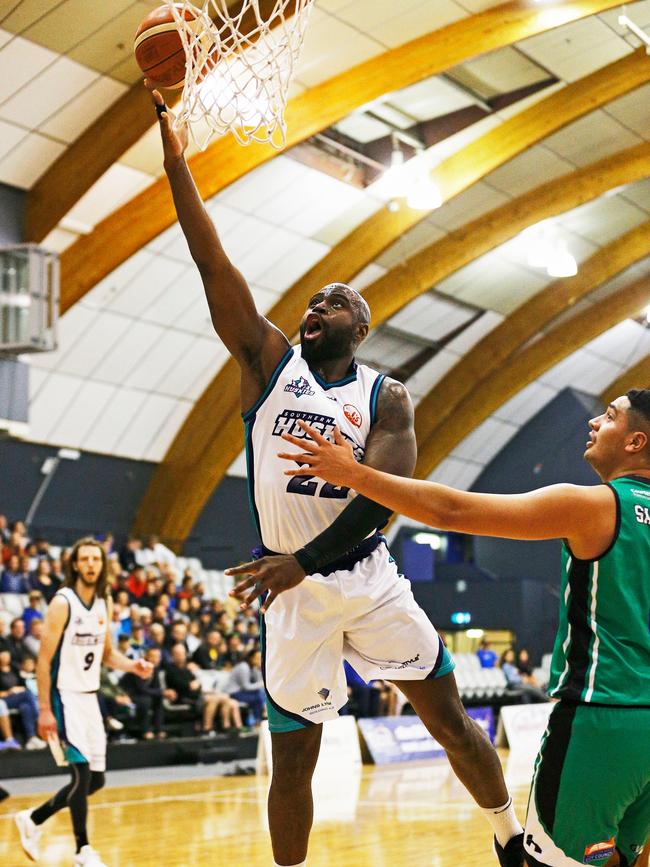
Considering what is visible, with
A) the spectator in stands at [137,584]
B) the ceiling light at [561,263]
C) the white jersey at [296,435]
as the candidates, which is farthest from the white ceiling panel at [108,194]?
the white jersey at [296,435]

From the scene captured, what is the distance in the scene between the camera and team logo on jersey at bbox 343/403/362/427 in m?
4.36

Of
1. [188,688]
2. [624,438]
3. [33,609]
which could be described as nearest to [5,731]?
[33,609]

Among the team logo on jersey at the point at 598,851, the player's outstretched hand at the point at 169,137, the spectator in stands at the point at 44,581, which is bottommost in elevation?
the team logo on jersey at the point at 598,851

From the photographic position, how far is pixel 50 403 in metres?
20.6

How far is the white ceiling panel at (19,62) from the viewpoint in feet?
45.1

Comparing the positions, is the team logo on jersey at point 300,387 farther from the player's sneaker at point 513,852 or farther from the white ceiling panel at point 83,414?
the white ceiling panel at point 83,414

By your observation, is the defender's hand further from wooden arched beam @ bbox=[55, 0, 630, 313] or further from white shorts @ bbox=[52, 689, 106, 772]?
wooden arched beam @ bbox=[55, 0, 630, 313]

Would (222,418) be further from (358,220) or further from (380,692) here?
(380,692)

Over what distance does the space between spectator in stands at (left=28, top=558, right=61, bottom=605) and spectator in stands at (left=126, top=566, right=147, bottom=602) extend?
6.30 feet

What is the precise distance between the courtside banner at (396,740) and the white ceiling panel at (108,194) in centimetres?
822

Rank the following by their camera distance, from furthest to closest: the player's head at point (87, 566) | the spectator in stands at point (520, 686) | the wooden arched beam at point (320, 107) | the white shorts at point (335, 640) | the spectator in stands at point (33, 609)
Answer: the spectator in stands at point (520, 686) < the wooden arched beam at point (320, 107) < the spectator in stands at point (33, 609) < the player's head at point (87, 566) < the white shorts at point (335, 640)

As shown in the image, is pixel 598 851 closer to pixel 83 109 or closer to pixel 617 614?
pixel 617 614

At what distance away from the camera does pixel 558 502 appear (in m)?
3.16

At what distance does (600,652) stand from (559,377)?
1060 inches
